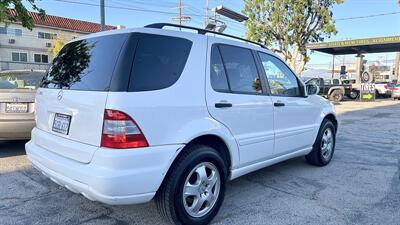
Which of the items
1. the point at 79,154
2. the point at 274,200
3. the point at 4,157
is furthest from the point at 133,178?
the point at 4,157

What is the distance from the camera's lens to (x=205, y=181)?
11.0ft

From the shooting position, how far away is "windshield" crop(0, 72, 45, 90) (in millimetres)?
5869

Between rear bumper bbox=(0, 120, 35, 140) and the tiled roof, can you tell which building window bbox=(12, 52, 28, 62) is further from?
rear bumper bbox=(0, 120, 35, 140)

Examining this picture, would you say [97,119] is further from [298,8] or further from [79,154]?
[298,8]

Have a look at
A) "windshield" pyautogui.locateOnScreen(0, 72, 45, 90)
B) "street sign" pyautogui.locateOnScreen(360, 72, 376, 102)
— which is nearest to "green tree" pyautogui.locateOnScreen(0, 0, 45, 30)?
"windshield" pyautogui.locateOnScreen(0, 72, 45, 90)

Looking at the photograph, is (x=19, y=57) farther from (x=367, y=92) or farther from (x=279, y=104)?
(x=279, y=104)

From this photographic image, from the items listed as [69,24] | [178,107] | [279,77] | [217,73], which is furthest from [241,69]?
[69,24]

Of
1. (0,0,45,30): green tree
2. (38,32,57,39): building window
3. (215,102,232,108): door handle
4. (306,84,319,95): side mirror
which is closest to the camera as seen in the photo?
(215,102,232,108): door handle

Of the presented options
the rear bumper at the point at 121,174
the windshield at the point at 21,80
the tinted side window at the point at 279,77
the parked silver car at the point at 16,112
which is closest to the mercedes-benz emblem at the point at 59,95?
the rear bumper at the point at 121,174

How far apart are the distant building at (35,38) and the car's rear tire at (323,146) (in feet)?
123

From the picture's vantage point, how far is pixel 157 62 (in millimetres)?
3010

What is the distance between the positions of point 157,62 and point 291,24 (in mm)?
21690

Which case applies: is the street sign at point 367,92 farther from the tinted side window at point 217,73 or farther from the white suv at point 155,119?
the tinted side window at point 217,73

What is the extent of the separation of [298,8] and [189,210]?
21.4m
